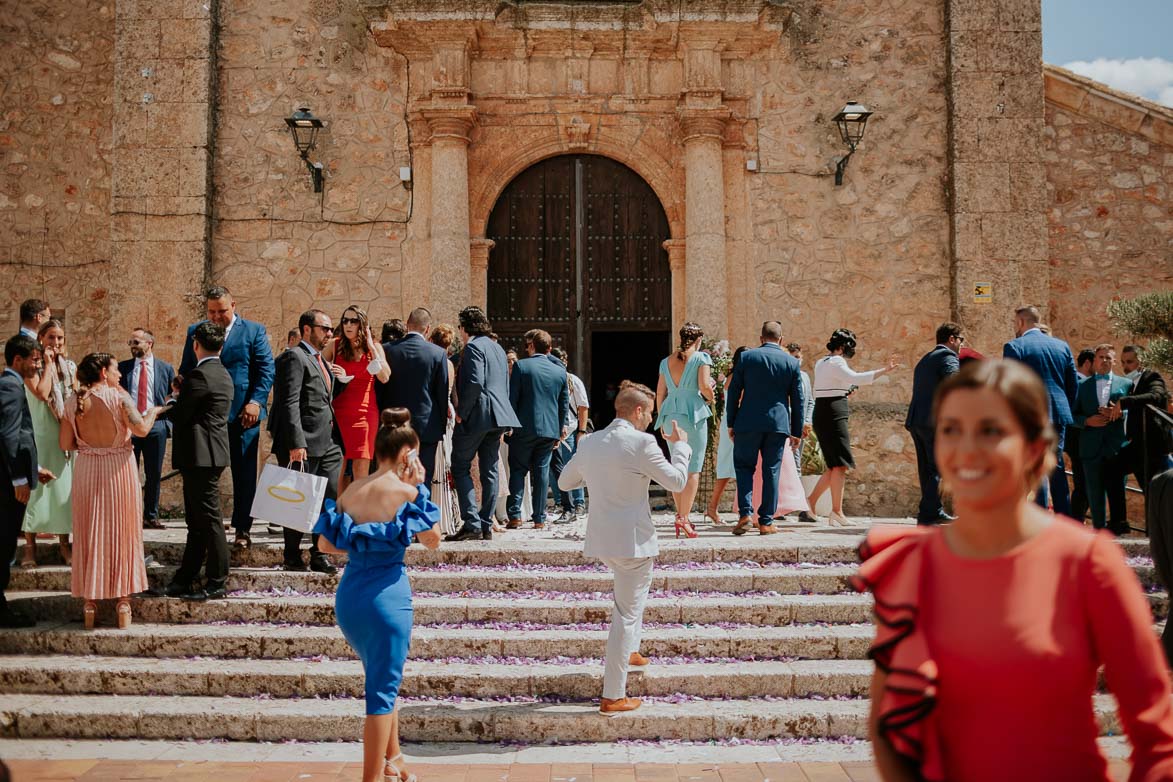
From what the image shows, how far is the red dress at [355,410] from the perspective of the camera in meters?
7.37

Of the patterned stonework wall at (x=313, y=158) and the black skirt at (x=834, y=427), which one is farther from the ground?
the patterned stonework wall at (x=313, y=158)

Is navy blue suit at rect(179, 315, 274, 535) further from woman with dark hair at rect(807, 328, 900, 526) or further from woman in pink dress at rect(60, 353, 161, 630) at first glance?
woman with dark hair at rect(807, 328, 900, 526)

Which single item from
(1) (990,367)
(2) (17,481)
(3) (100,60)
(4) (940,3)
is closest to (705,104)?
(4) (940,3)

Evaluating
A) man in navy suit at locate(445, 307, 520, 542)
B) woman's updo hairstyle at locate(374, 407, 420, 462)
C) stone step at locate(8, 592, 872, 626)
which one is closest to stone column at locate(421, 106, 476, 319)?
man in navy suit at locate(445, 307, 520, 542)

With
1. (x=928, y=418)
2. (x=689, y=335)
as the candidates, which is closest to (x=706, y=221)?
(x=689, y=335)

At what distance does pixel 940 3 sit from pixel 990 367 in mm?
11204

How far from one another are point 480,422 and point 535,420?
0.66 m

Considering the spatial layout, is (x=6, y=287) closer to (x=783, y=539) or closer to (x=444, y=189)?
(x=444, y=189)

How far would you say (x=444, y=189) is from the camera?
36.5 ft

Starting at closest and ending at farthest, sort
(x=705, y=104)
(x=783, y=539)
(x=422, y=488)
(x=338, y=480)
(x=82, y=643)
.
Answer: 1. (x=422, y=488)
2. (x=82, y=643)
3. (x=338, y=480)
4. (x=783, y=539)
5. (x=705, y=104)

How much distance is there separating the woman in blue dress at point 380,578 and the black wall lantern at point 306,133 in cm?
764

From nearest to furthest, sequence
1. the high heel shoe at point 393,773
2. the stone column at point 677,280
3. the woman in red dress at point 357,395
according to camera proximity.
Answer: the high heel shoe at point 393,773 → the woman in red dress at point 357,395 → the stone column at point 677,280

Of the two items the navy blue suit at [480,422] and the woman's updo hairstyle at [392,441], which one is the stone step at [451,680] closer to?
the woman's updo hairstyle at [392,441]

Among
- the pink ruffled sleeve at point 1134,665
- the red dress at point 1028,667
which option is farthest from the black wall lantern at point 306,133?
the pink ruffled sleeve at point 1134,665
